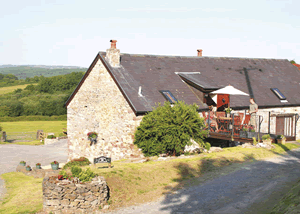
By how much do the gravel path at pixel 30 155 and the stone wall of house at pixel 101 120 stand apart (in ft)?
18.8

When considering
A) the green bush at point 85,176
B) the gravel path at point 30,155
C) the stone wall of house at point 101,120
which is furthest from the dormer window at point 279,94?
the green bush at point 85,176

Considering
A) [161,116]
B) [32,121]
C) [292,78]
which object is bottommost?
[32,121]

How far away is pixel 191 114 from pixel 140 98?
3688 mm

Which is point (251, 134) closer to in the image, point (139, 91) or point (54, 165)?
point (139, 91)

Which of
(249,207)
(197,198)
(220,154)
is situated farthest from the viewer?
(220,154)

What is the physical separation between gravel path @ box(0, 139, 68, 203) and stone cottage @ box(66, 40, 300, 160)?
5850mm

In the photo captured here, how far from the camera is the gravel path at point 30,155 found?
28.1 metres

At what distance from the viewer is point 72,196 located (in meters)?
11.5

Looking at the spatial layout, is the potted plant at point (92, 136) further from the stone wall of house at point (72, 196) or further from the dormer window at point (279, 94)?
the dormer window at point (279, 94)

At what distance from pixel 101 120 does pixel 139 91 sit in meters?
3.58

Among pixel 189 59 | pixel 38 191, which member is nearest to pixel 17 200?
pixel 38 191

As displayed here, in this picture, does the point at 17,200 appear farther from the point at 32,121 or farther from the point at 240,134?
the point at 32,121

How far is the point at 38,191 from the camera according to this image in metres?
14.3

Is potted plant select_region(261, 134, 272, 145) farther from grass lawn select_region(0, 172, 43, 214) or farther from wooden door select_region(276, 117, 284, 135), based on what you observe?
grass lawn select_region(0, 172, 43, 214)
